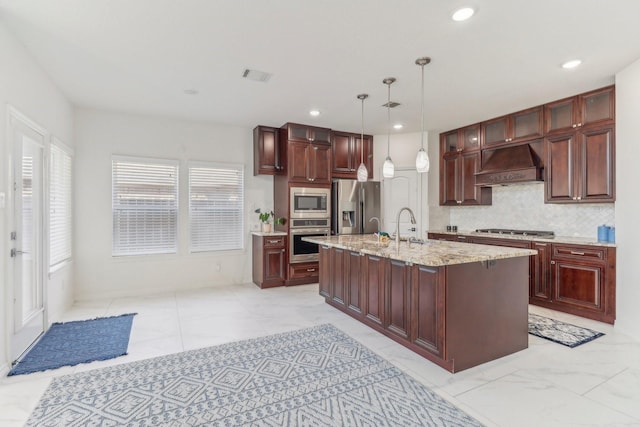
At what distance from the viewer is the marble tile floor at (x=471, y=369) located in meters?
2.10

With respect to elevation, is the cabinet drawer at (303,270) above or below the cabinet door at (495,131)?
below

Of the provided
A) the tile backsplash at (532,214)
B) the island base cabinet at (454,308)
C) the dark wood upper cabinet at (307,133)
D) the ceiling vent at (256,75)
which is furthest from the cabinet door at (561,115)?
the ceiling vent at (256,75)

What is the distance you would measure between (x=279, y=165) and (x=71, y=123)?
9.81ft

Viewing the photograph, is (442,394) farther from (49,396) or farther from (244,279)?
(244,279)

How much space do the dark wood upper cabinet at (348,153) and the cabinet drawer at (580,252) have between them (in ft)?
10.6

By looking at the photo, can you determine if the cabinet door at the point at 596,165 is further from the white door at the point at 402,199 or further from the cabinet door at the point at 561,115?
the white door at the point at 402,199

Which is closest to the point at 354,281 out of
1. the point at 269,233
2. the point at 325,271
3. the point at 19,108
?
the point at 325,271

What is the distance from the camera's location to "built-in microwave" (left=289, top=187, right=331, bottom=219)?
5523mm

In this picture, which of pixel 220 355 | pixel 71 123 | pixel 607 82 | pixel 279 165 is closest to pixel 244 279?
pixel 279 165

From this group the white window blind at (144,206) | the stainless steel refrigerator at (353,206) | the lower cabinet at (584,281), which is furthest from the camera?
the stainless steel refrigerator at (353,206)

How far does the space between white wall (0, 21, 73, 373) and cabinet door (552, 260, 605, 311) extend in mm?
5653

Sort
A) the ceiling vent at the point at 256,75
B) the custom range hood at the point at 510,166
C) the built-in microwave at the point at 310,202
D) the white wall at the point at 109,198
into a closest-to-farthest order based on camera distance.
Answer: the ceiling vent at the point at 256,75 < the custom range hood at the point at 510,166 < the white wall at the point at 109,198 < the built-in microwave at the point at 310,202

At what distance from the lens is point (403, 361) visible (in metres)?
2.79

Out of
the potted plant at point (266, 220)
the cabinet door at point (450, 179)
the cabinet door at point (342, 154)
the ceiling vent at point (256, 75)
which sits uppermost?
the ceiling vent at point (256, 75)
